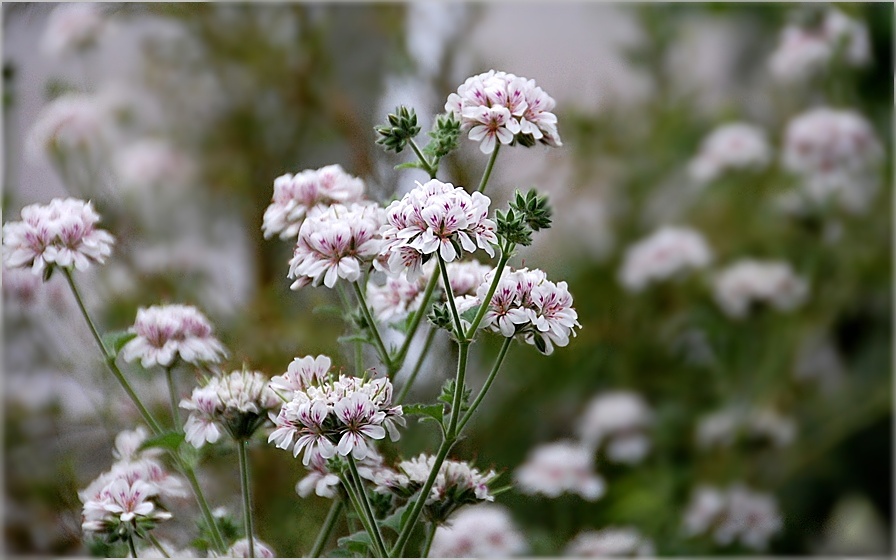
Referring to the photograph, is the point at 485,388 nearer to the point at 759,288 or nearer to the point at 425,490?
the point at 425,490

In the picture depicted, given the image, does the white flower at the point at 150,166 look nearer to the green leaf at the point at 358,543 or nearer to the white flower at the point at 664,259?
the white flower at the point at 664,259

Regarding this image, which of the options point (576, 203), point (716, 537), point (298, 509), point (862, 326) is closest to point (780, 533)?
point (716, 537)

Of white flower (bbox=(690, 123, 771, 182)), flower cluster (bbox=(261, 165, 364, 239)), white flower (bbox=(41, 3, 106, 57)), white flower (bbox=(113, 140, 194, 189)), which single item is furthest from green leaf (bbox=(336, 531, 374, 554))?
white flower (bbox=(690, 123, 771, 182))

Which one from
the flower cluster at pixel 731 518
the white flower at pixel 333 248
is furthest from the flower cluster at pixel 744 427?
the white flower at pixel 333 248

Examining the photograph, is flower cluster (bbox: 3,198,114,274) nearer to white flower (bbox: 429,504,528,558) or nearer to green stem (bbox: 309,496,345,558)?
green stem (bbox: 309,496,345,558)

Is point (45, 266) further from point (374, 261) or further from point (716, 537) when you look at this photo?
point (716, 537)

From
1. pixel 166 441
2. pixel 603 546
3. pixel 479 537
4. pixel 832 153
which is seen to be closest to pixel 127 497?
pixel 166 441
